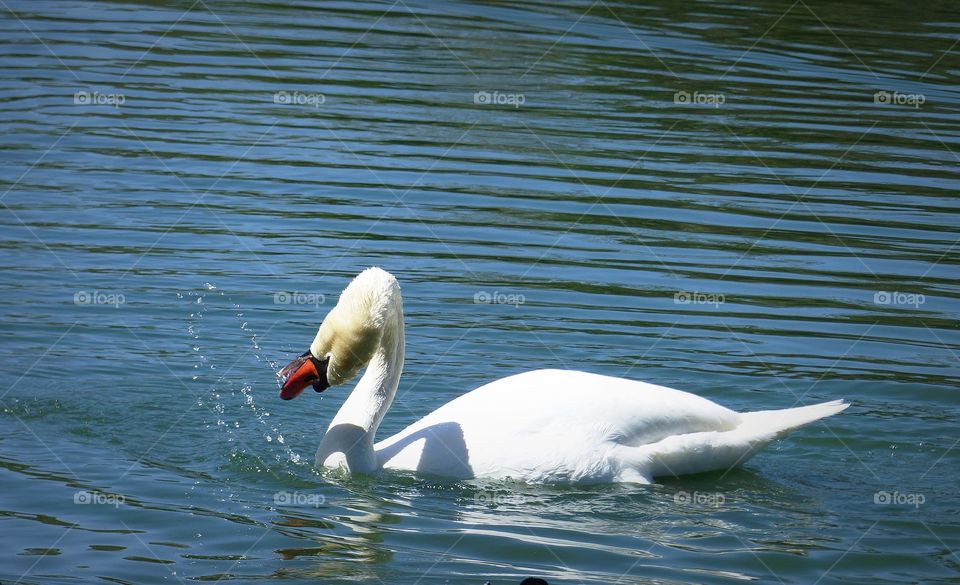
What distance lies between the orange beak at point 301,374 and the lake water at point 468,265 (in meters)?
0.43

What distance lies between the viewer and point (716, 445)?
806cm

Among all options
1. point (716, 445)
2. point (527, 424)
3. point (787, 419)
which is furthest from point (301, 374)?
point (787, 419)

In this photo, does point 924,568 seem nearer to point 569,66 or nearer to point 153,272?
point 153,272

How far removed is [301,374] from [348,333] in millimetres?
368

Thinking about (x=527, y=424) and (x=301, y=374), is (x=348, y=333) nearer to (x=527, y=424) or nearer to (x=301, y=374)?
(x=301, y=374)

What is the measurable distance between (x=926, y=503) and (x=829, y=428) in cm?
125

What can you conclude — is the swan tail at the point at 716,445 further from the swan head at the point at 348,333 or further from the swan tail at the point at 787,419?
Result: the swan head at the point at 348,333

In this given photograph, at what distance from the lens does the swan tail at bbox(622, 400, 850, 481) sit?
796 cm

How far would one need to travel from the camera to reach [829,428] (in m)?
8.91

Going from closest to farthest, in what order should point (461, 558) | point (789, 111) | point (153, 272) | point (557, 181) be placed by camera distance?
point (461, 558) < point (153, 272) < point (557, 181) < point (789, 111)

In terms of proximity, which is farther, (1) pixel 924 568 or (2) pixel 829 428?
(2) pixel 829 428

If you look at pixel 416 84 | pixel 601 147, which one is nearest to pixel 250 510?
pixel 601 147

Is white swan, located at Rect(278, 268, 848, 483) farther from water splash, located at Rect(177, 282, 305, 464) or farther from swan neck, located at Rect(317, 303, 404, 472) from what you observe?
water splash, located at Rect(177, 282, 305, 464)

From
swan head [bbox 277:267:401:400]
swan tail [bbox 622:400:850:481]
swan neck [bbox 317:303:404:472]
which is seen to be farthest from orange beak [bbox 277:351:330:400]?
swan tail [bbox 622:400:850:481]
